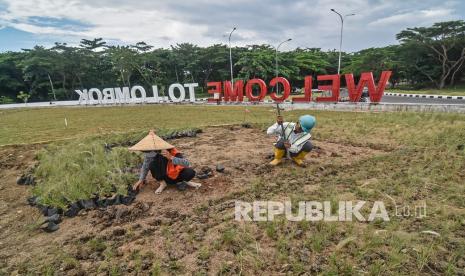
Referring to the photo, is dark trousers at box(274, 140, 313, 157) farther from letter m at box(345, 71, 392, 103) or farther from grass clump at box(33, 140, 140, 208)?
letter m at box(345, 71, 392, 103)

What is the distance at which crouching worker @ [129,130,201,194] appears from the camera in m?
5.19

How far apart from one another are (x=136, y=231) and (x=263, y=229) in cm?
159

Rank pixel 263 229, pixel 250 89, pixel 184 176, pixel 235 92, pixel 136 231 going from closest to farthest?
pixel 263 229, pixel 136 231, pixel 184 176, pixel 250 89, pixel 235 92

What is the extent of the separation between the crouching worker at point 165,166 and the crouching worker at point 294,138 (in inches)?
74.1

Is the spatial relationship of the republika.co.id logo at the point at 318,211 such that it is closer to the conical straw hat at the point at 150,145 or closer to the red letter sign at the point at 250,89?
the conical straw hat at the point at 150,145

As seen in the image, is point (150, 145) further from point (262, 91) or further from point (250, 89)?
point (250, 89)

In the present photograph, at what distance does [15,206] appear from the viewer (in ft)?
17.1

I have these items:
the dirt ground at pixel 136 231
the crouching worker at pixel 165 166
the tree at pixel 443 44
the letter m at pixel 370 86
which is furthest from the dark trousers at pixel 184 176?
the tree at pixel 443 44

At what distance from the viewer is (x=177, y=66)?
163 feet

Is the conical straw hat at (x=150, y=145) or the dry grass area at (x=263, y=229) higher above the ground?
the conical straw hat at (x=150, y=145)

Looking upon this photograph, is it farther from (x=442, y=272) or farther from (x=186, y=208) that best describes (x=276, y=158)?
(x=442, y=272)

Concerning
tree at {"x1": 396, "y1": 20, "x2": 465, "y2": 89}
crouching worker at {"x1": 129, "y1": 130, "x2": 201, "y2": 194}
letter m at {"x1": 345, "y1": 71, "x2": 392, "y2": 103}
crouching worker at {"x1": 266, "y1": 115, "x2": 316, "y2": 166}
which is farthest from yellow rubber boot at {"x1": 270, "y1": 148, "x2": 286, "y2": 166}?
tree at {"x1": 396, "y1": 20, "x2": 465, "y2": 89}

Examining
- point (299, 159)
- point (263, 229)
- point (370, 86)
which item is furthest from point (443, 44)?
point (263, 229)

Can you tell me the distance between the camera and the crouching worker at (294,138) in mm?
6069
